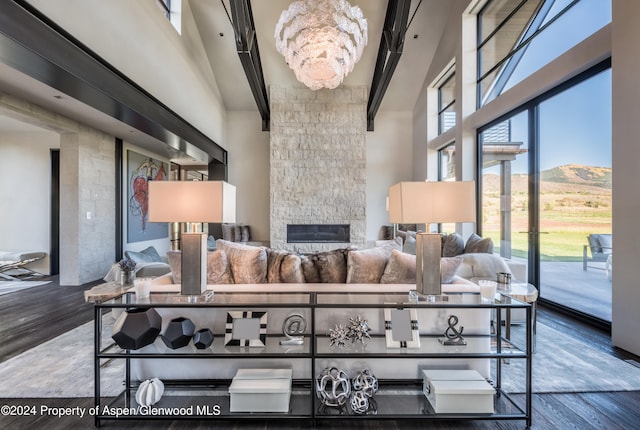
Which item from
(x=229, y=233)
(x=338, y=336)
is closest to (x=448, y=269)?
(x=338, y=336)

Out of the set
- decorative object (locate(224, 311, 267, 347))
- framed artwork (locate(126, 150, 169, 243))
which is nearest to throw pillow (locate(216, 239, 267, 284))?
decorative object (locate(224, 311, 267, 347))

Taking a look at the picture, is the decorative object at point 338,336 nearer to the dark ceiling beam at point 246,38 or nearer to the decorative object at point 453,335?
the decorative object at point 453,335

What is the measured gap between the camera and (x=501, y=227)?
481 cm

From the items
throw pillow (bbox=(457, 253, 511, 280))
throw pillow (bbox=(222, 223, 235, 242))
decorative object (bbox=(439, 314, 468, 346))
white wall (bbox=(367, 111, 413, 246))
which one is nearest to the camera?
decorative object (bbox=(439, 314, 468, 346))

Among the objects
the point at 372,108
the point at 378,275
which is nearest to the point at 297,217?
the point at 372,108

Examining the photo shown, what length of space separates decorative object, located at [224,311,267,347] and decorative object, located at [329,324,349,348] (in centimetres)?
41

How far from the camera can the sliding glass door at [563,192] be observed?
3.24 m

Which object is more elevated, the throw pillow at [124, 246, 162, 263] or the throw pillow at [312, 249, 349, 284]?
the throw pillow at [312, 249, 349, 284]

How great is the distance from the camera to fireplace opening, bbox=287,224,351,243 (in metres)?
7.48

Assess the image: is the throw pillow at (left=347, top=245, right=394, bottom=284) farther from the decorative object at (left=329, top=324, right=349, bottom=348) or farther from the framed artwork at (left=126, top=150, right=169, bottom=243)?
the framed artwork at (left=126, top=150, right=169, bottom=243)

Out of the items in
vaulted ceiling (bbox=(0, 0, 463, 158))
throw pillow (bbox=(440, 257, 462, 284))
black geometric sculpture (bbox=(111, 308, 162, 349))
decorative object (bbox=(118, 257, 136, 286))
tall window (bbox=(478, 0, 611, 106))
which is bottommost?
black geometric sculpture (bbox=(111, 308, 162, 349))

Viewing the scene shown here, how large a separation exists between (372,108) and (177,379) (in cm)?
680

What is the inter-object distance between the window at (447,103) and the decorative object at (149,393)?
6.24m

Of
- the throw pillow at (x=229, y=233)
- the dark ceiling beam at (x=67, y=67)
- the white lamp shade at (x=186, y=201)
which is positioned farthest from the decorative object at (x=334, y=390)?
the throw pillow at (x=229, y=233)
